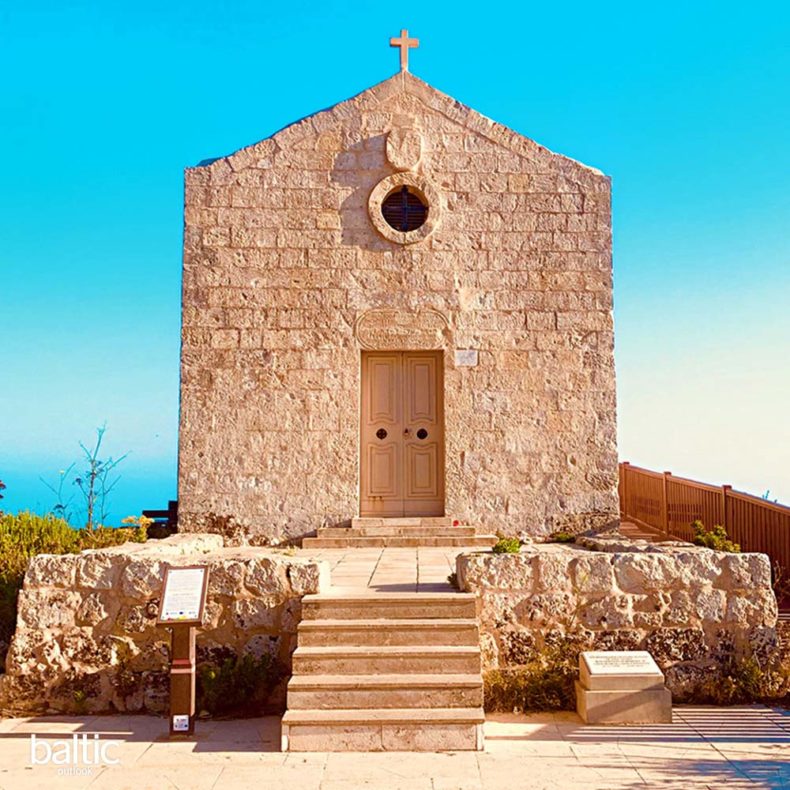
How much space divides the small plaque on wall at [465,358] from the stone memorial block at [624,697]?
5.74 metres

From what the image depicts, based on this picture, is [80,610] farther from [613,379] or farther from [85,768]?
[613,379]

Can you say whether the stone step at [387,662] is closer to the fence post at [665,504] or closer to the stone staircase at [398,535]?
the stone staircase at [398,535]

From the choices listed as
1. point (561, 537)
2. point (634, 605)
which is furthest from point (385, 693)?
point (561, 537)

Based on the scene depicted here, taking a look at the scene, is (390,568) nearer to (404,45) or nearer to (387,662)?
(387,662)

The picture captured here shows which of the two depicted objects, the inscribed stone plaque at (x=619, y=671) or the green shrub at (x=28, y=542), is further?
the green shrub at (x=28, y=542)

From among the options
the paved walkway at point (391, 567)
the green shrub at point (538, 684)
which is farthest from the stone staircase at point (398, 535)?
the green shrub at point (538, 684)

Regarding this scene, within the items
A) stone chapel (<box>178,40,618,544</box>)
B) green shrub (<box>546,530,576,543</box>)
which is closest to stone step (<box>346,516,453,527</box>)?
stone chapel (<box>178,40,618,544</box>)

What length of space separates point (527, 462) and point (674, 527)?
9.14 feet

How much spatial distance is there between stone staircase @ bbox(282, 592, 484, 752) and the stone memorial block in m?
0.86

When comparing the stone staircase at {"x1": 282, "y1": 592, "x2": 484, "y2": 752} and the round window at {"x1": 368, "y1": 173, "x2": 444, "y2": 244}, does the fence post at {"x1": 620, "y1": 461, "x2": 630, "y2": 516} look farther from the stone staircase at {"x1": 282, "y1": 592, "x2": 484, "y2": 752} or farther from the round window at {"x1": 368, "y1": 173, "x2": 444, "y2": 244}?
the stone staircase at {"x1": 282, "y1": 592, "x2": 484, "y2": 752}

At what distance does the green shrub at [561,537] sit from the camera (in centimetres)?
1123

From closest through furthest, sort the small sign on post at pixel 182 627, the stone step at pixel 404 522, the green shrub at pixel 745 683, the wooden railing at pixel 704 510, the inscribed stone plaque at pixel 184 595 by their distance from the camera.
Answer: the small sign on post at pixel 182 627
the inscribed stone plaque at pixel 184 595
the green shrub at pixel 745 683
the wooden railing at pixel 704 510
the stone step at pixel 404 522

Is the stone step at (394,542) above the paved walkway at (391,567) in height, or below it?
above

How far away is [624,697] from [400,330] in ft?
20.9
